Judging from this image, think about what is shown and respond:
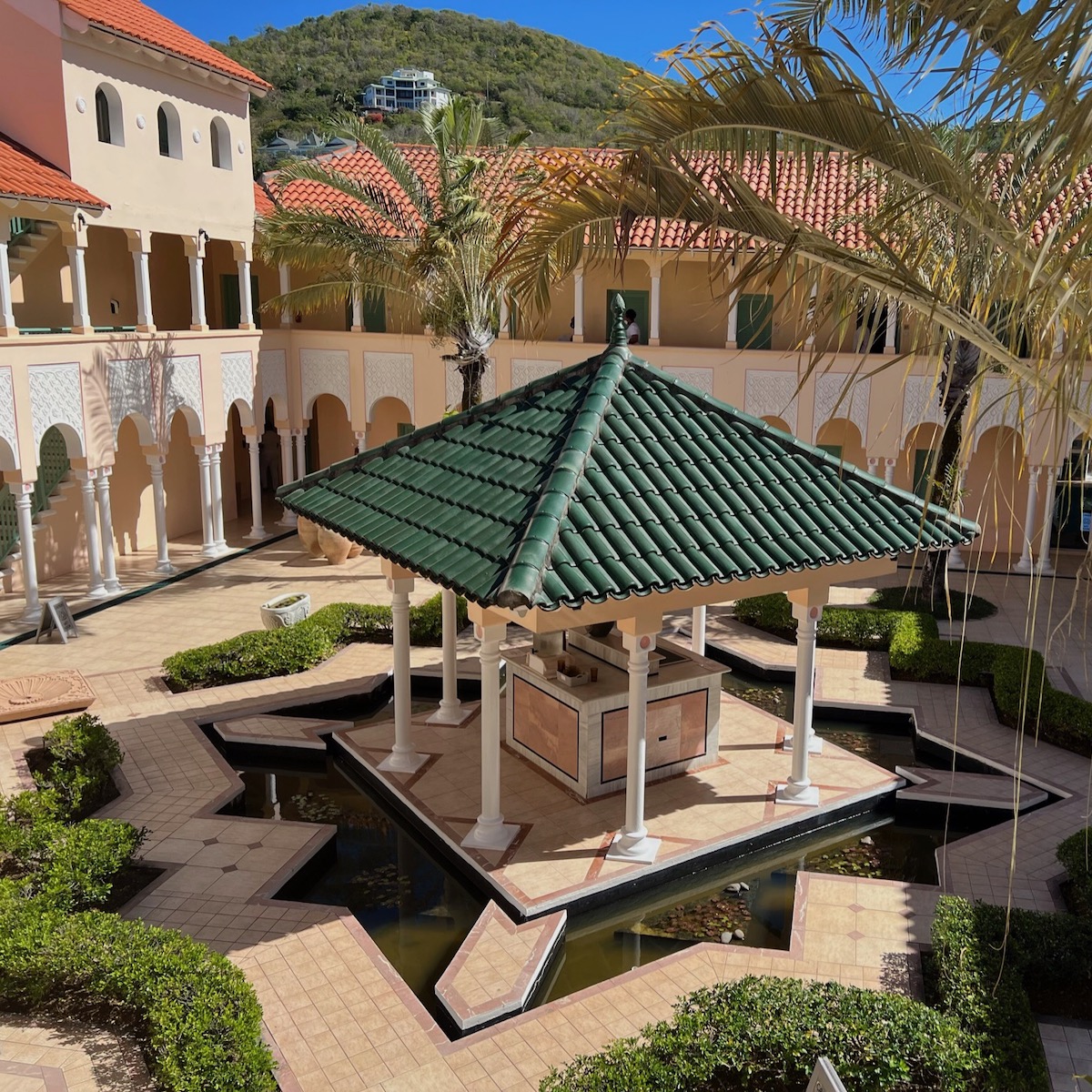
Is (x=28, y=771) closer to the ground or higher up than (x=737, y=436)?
closer to the ground

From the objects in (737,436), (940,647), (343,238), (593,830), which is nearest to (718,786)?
(593,830)

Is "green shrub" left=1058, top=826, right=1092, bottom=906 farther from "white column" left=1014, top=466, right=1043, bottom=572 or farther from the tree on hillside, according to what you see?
"white column" left=1014, top=466, right=1043, bottom=572

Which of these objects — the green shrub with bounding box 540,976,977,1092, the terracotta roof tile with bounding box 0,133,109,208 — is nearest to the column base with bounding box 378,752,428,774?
the green shrub with bounding box 540,976,977,1092

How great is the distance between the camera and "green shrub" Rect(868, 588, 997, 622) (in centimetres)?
1894

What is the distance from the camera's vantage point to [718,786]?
1195 cm

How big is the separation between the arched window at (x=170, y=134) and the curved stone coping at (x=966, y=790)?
17.5 m

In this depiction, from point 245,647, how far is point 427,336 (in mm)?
11307

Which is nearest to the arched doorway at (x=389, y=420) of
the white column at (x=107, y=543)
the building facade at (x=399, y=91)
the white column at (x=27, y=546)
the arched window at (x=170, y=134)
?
the arched window at (x=170, y=134)

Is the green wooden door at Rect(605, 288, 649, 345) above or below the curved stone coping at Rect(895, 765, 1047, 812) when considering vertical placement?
above

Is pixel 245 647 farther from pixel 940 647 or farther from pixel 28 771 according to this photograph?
pixel 940 647

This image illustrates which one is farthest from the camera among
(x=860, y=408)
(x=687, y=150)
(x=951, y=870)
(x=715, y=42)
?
(x=860, y=408)

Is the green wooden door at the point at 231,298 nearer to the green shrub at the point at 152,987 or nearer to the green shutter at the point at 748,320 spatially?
the green shutter at the point at 748,320

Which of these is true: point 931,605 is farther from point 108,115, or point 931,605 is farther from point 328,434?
point 108,115

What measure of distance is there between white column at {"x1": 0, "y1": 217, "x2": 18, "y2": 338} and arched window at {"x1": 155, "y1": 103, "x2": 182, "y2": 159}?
5.13 metres
